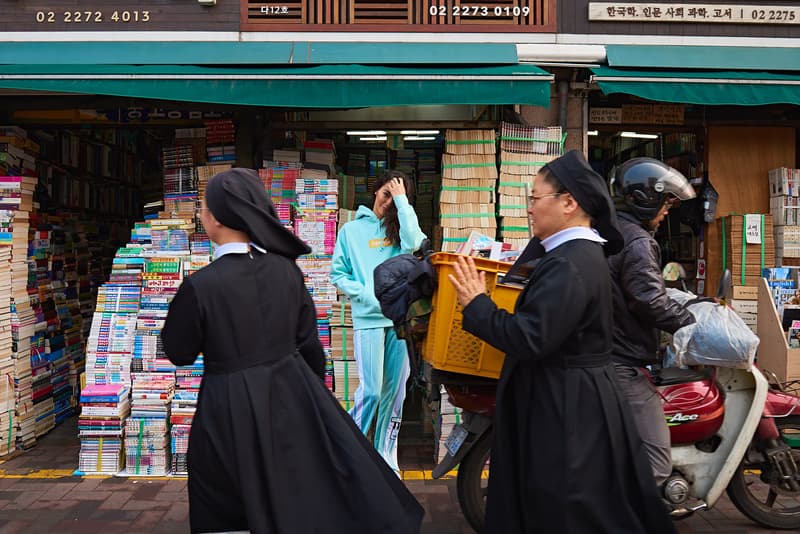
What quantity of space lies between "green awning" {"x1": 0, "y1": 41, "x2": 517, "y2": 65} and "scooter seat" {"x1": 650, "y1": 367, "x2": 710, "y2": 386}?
3145mm

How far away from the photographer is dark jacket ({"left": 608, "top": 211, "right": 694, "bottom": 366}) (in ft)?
11.3

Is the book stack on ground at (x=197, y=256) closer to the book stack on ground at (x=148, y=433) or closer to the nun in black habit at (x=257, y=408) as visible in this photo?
the book stack on ground at (x=148, y=433)

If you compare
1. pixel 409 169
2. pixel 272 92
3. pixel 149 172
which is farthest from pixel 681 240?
pixel 149 172

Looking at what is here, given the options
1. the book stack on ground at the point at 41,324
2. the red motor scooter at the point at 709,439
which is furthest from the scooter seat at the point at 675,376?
the book stack on ground at the point at 41,324

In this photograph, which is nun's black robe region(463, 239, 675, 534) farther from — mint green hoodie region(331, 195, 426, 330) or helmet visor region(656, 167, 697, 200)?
mint green hoodie region(331, 195, 426, 330)

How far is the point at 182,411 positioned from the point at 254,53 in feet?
10.3

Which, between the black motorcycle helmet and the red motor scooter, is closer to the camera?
the black motorcycle helmet

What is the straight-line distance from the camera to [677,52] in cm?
645

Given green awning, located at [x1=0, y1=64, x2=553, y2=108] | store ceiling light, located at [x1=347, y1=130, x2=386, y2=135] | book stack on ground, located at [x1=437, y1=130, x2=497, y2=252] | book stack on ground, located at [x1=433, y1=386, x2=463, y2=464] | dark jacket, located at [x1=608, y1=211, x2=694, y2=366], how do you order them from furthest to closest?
1. store ceiling light, located at [x1=347, y1=130, x2=386, y2=135]
2. book stack on ground, located at [x1=437, y1=130, x2=497, y2=252]
3. book stack on ground, located at [x1=433, y1=386, x2=463, y2=464]
4. green awning, located at [x1=0, y1=64, x2=553, y2=108]
5. dark jacket, located at [x1=608, y1=211, x2=694, y2=366]

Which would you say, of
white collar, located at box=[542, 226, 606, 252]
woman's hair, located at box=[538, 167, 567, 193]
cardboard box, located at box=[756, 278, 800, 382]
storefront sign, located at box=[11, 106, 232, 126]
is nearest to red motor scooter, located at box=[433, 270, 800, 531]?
white collar, located at box=[542, 226, 606, 252]

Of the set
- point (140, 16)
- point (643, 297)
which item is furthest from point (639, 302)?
point (140, 16)

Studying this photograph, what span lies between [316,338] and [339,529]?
0.86 m

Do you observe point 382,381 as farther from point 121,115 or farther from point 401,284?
point 121,115

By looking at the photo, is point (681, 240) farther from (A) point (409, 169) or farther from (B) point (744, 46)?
(A) point (409, 169)
